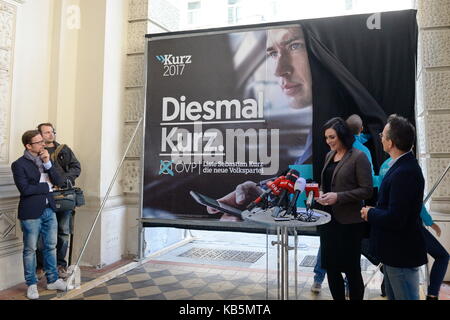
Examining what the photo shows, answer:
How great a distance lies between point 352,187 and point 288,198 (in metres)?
0.53

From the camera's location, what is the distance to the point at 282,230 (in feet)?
9.67

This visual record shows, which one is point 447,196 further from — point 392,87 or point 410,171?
point 410,171

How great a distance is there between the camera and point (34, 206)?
3652 mm

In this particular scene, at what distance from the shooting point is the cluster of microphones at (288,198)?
2.95 metres

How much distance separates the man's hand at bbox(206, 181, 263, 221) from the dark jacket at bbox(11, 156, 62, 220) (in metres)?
1.80

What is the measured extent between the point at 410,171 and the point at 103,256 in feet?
12.9

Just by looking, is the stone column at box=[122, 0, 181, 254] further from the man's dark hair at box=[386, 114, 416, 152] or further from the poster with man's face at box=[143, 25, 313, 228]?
the man's dark hair at box=[386, 114, 416, 152]

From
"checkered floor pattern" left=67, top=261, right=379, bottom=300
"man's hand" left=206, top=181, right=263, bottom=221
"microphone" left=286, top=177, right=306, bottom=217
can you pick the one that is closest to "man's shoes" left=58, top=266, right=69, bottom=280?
"checkered floor pattern" left=67, top=261, right=379, bottom=300

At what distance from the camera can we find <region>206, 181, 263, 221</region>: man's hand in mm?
4199

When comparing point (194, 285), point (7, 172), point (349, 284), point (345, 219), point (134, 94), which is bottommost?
point (194, 285)

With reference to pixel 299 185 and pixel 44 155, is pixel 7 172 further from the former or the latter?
pixel 299 185

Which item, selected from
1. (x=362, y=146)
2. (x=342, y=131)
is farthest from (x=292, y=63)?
(x=362, y=146)

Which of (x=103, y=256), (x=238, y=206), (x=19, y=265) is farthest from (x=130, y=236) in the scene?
(x=238, y=206)

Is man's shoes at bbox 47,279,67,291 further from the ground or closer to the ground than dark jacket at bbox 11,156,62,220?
closer to the ground
